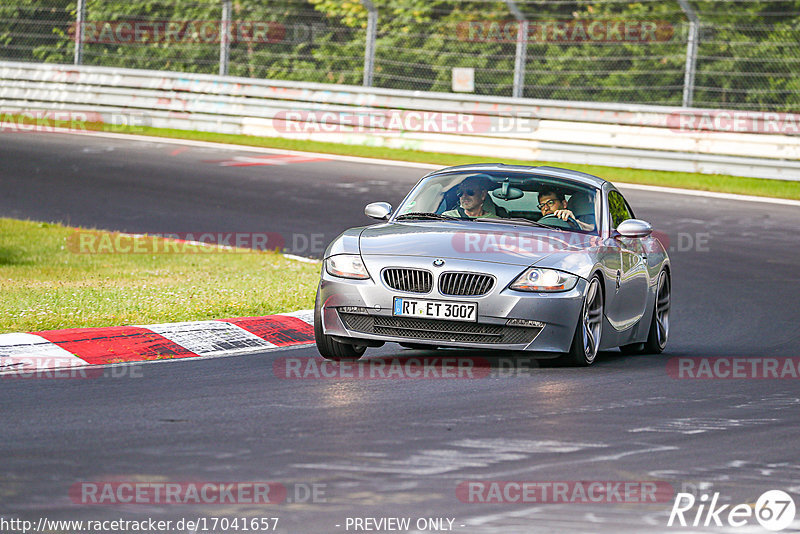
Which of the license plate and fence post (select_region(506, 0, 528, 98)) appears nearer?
the license plate

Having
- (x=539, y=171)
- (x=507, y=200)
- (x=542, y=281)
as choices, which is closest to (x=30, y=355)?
(x=542, y=281)

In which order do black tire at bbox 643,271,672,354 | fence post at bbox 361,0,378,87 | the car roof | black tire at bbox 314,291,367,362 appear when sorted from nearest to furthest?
black tire at bbox 314,291,367,362 → the car roof → black tire at bbox 643,271,672,354 → fence post at bbox 361,0,378,87

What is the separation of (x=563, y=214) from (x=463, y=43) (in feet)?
54.9

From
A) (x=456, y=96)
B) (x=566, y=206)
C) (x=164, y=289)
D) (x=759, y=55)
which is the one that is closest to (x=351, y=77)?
(x=456, y=96)

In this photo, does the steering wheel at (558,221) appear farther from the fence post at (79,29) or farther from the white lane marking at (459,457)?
the fence post at (79,29)

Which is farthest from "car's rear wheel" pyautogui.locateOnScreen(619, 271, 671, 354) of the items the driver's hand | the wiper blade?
the wiper blade

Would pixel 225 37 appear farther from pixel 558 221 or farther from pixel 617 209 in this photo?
pixel 558 221

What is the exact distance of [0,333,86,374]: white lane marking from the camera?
8.70 metres

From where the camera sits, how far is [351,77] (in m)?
26.8

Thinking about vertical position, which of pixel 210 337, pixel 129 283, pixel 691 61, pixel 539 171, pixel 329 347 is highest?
pixel 691 61

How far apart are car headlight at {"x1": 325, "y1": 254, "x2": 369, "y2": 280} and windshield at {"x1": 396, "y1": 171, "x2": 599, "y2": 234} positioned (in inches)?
42.8

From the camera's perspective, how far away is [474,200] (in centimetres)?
1017

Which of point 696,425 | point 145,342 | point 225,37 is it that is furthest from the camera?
point 225,37

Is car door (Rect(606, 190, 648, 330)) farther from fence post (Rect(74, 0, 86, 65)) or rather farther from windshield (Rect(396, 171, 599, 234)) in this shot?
fence post (Rect(74, 0, 86, 65))
